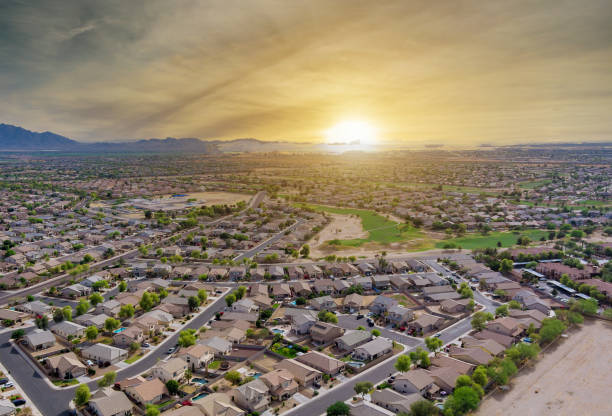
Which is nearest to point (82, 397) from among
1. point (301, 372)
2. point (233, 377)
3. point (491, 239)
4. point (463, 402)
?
point (233, 377)

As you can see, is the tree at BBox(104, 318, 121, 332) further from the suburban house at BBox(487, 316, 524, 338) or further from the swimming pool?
the suburban house at BBox(487, 316, 524, 338)

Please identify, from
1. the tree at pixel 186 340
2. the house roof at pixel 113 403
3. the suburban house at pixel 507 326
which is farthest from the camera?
the suburban house at pixel 507 326

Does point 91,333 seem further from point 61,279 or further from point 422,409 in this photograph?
point 422,409

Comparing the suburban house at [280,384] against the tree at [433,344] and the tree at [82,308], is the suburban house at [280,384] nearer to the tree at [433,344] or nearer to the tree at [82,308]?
the tree at [433,344]

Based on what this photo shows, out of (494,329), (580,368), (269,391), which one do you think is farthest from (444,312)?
(269,391)

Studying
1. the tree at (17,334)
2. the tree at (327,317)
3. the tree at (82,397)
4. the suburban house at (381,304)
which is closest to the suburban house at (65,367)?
the tree at (82,397)

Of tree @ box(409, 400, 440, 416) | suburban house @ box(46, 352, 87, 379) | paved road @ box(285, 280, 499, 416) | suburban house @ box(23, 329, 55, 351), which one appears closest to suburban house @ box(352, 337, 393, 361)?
paved road @ box(285, 280, 499, 416)
